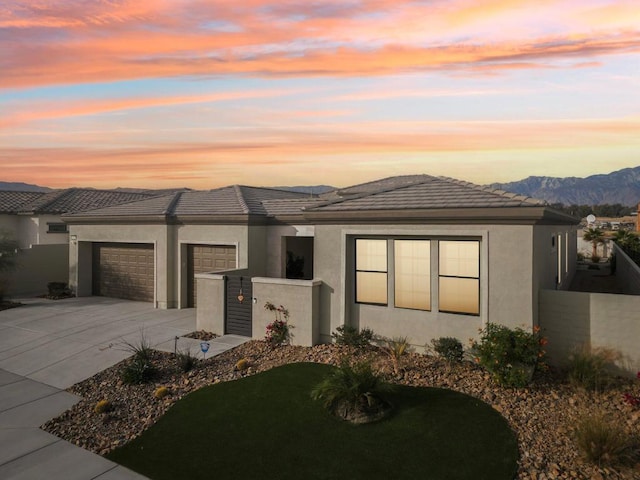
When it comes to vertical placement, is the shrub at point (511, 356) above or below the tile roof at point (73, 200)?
below

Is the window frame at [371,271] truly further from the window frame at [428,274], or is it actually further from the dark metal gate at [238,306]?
the dark metal gate at [238,306]

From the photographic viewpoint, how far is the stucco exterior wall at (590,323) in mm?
11172

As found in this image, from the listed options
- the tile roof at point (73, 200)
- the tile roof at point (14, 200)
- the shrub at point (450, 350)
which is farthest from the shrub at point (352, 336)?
the tile roof at point (14, 200)

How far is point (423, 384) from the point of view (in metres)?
11.2

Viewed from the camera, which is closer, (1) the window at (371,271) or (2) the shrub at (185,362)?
(2) the shrub at (185,362)

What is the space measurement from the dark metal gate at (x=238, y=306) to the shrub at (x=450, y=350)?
646cm

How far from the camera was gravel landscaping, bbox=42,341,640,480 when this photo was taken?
8211 mm

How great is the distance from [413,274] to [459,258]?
4.60ft

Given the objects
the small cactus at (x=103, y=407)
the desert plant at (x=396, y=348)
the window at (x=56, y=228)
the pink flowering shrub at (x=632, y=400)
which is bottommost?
the small cactus at (x=103, y=407)

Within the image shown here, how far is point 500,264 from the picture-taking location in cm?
1204

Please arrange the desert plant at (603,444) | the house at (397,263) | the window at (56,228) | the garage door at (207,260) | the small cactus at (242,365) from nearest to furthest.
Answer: the desert plant at (603,444) → the house at (397,263) → the small cactus at (242,365) → the garage door at (207,260) → the window at (56,228)

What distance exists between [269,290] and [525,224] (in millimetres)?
7876

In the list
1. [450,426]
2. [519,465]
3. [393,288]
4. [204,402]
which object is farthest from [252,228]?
[519,465]

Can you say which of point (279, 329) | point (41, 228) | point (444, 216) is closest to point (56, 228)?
point (41, 228)
